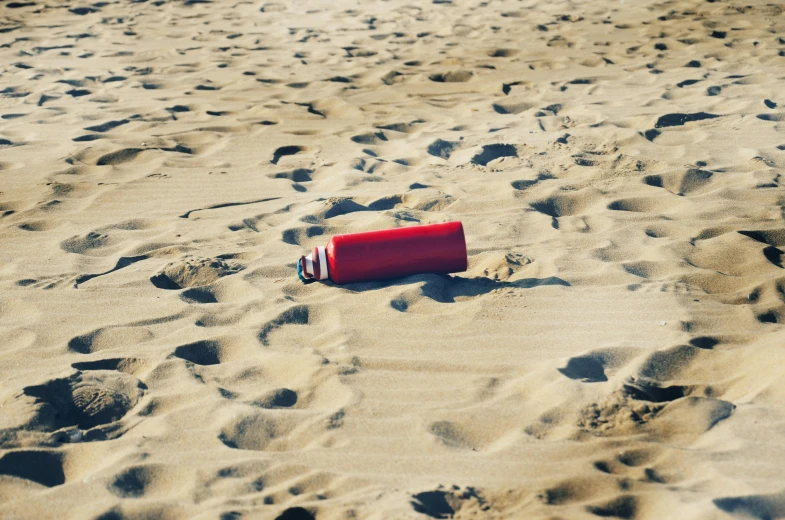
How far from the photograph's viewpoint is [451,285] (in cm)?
349

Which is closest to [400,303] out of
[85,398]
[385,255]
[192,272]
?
[385,255]

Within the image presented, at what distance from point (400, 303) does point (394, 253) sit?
0.85ft

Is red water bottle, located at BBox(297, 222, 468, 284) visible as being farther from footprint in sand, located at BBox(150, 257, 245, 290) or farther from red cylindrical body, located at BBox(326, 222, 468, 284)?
footprint in sand, located at BBox(150, 257, 245, 290)

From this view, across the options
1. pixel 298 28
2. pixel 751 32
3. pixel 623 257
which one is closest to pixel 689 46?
pixel 751 32

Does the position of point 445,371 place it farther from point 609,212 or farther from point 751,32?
point 751,32

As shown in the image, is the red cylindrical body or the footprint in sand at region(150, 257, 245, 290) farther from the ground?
the red cylindrical body

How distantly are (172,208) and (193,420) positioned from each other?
2155 millimetres

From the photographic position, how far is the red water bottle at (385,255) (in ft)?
11.3

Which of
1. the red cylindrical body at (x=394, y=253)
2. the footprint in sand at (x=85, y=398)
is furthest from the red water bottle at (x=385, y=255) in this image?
the footprint in sand at (x=85, y=398)

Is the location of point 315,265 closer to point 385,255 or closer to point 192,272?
point 385,255

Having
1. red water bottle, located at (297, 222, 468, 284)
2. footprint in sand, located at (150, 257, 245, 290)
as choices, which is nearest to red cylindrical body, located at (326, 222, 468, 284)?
red water bottle, located at (297, 222, 468, 284)

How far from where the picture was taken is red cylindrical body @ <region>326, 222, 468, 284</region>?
3438 millimetres

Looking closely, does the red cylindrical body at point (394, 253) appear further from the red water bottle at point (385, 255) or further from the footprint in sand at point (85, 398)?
the footprint in sand at point (85, 398)

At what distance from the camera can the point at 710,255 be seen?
3.65 metres
